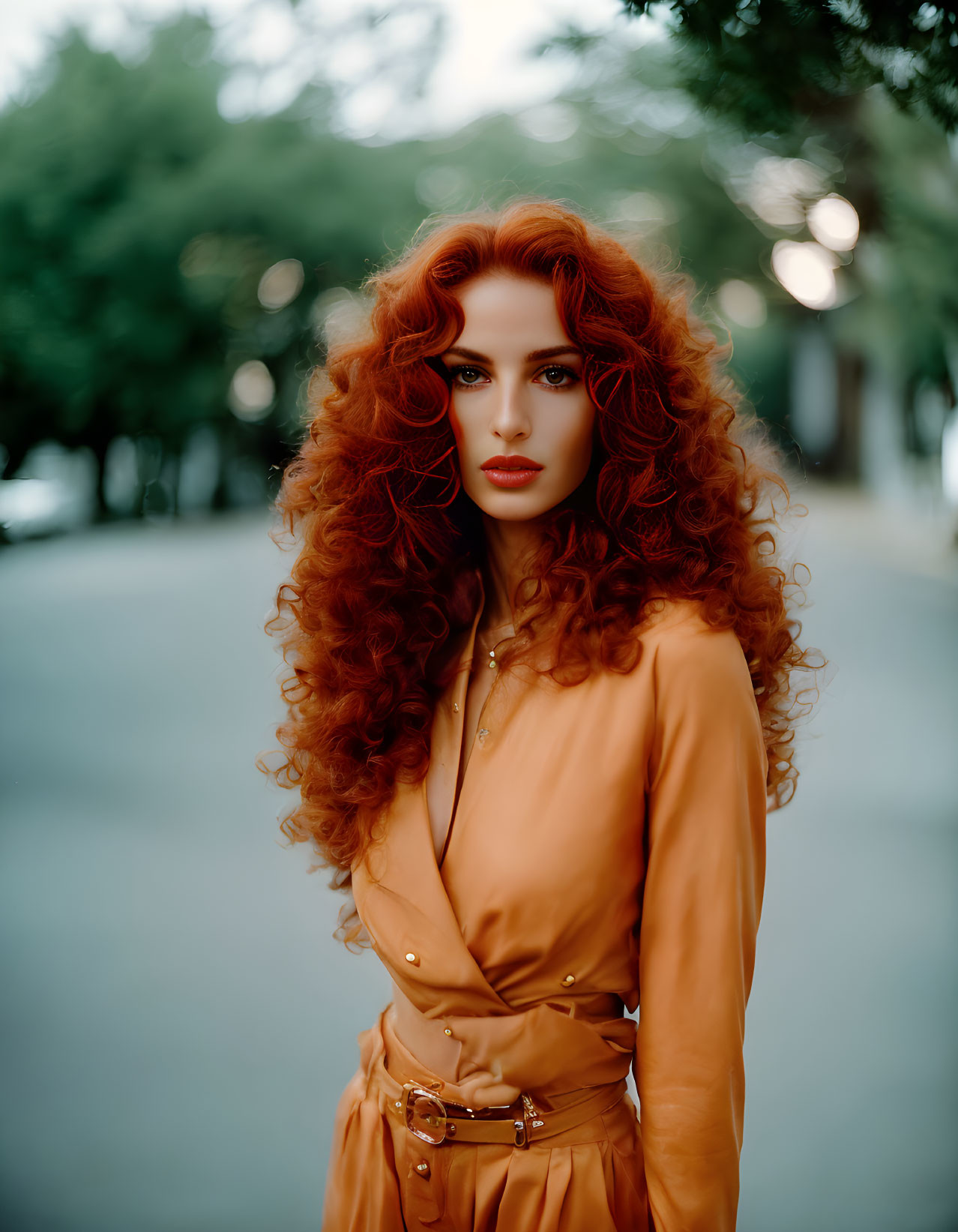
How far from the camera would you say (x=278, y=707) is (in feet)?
23.0

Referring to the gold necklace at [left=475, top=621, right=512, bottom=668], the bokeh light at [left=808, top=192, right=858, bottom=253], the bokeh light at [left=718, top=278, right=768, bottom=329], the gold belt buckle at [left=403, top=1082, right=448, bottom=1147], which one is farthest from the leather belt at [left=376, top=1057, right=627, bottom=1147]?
the bokeh light at [left=718, top=278, right=768, bottom=329]

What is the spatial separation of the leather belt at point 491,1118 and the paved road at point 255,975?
145 cm

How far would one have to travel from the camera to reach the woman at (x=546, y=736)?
3.81ft

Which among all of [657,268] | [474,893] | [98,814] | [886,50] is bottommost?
[98,814]

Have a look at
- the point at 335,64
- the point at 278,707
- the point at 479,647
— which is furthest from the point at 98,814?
the point at 335,64

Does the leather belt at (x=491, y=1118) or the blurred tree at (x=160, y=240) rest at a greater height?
the blurred tree at (x=160, y=240)

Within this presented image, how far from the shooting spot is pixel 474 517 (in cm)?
152

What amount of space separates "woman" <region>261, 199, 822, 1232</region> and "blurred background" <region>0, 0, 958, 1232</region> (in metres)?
0.27

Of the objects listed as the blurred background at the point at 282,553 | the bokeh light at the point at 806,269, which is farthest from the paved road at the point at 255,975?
the bokeh light at the point at 806,269

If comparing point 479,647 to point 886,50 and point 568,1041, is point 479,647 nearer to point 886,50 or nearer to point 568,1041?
point 568,1041

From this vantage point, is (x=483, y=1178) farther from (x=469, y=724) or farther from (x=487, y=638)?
(x=487, y=638)

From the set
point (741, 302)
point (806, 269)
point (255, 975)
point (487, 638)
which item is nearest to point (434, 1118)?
point (487, 638)

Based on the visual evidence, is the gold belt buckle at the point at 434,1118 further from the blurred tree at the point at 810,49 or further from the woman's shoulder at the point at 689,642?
the blurred tree at the point at 810,49

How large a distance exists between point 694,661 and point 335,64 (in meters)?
7.34
